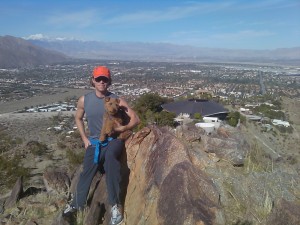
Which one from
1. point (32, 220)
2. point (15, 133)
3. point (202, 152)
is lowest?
point (15, 133)

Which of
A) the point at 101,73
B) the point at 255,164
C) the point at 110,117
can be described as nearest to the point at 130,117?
the point at 110,117

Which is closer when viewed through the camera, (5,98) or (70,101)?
(70,101)

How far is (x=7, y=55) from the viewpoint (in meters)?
173

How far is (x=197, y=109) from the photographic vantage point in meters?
19.6

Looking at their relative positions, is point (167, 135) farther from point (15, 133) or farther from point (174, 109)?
point (15, 133)

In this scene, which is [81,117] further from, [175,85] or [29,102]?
[175,85]

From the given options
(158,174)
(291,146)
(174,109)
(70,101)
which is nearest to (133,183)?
(158,174)

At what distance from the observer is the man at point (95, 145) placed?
4422 millimetres

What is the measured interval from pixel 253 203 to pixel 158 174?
109 centimetres

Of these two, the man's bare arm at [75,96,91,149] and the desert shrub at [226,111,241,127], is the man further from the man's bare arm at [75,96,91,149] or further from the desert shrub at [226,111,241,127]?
the desert shrub at [226,111,241,127]

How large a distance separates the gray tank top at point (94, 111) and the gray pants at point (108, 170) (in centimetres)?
22

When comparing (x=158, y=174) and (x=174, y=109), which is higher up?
(x=158, y=174)

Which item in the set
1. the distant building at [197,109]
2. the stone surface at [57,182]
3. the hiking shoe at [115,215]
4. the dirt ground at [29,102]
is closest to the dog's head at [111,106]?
the hiking shoe at [115,215]

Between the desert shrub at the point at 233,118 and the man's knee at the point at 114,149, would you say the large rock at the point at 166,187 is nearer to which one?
the man's knee at the point at 114,149
